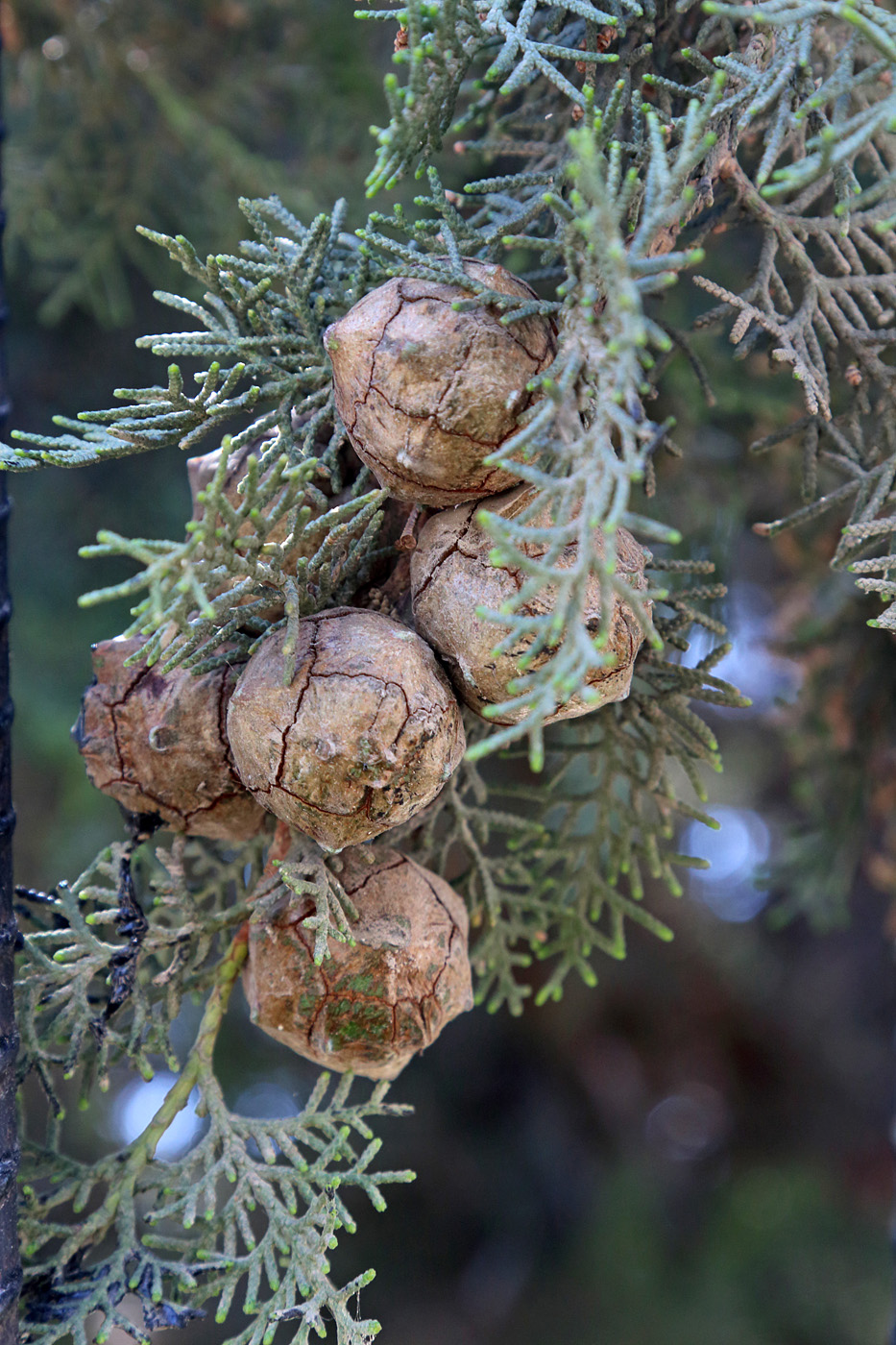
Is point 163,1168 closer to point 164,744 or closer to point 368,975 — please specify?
point 368,975

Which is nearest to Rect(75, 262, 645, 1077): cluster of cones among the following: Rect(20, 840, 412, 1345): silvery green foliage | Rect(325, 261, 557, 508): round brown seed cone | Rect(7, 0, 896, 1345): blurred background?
Rect(325, 261, 557, 508): round brown seed cone

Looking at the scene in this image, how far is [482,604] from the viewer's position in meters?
0.78

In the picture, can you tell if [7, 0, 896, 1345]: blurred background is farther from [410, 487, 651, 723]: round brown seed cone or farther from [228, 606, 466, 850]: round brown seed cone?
[228, 606, 466, 850]: round brown seed cone

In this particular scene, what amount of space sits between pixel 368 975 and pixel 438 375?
0.52m

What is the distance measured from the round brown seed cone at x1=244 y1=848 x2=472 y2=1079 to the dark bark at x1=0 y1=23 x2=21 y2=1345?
0.69 feet

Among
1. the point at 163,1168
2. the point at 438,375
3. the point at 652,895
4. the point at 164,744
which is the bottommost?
the point at 652,895

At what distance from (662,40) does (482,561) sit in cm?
59

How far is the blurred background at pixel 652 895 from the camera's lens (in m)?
1.73

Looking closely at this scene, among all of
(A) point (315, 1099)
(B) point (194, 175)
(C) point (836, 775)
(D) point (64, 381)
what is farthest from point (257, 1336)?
(B) point (194, 175)

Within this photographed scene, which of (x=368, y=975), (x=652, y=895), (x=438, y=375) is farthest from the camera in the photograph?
(x=652, y=895)

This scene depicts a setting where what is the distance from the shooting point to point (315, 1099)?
0.99 m

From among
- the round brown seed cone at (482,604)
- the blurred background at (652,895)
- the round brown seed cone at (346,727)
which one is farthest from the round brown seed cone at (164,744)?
the blurred background at (652,895)

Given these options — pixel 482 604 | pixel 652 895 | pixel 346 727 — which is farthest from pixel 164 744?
pixel 652 895

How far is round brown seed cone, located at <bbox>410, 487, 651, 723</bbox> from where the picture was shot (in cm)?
78
